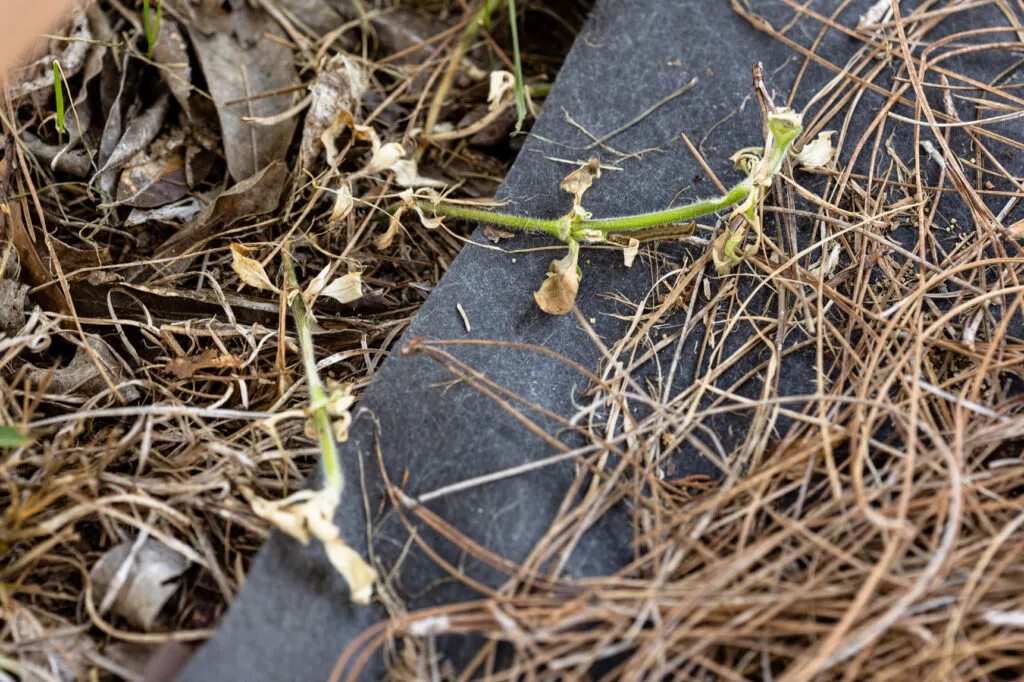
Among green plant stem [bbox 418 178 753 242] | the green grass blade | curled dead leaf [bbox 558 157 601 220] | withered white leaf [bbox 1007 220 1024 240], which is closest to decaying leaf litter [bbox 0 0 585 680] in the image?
the green grass blade

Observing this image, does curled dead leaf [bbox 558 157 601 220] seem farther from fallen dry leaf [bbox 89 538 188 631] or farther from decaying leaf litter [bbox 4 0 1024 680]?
fallen dry leaf [bbox 89 538 188 631]

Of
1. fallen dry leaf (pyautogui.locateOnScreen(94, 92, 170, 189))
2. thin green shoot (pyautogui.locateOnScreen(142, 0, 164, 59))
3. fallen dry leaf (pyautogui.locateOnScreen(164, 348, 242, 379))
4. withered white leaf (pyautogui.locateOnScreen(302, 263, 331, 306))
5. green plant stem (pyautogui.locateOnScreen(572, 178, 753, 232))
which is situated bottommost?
fallen dry leaf (pyautogui.locateOnScreen(164, 348, 242, 379))

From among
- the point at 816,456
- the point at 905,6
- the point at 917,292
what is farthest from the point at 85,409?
the point at 905,6

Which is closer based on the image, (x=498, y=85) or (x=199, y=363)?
(x=199, y=363)

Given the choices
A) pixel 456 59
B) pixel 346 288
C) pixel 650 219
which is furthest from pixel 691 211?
pixel 456 59

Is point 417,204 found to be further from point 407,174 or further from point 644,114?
point 644,114

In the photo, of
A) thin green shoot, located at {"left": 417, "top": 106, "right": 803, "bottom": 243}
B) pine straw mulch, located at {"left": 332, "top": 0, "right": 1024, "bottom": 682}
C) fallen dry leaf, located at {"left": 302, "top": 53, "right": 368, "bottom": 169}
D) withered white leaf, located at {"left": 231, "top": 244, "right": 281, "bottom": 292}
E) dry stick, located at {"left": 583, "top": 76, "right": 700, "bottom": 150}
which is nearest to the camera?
pine straw mulch, located at {"left": 332, "top": 0, "right": 1024, "bottom": 682}

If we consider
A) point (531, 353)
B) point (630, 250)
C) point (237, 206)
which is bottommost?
point (531, 353)
